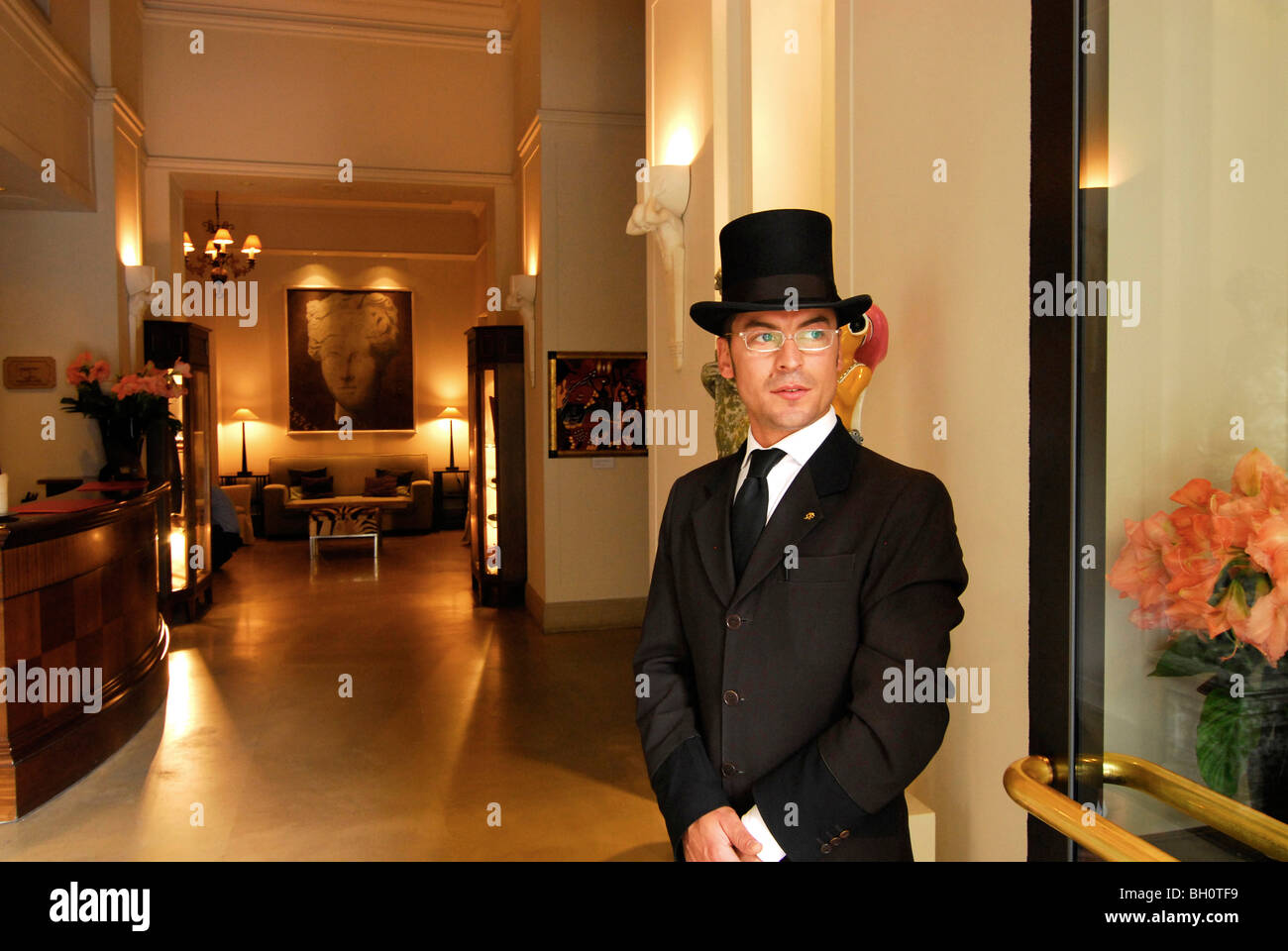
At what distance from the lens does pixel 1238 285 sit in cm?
94

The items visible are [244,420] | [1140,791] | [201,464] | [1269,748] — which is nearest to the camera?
[1269,748]

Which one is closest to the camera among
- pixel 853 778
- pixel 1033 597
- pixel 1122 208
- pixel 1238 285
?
pixel 1238 285

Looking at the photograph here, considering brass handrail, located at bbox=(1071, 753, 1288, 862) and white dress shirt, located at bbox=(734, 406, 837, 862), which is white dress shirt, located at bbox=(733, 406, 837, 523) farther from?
brass handrail, located at bbox=(1071, 753, 1288, 862)

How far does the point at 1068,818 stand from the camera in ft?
3.72

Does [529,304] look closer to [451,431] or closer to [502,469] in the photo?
[502,469]

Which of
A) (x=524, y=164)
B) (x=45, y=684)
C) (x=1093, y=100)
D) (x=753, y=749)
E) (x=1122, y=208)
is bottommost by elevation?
(x=45, y=684)

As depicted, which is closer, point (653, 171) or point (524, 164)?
point (653, 171)

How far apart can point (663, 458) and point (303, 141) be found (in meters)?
5.63

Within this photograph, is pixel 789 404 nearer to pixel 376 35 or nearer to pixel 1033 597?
pixel 1033 597

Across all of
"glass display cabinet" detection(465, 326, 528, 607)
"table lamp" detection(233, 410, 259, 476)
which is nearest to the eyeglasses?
"glass display cabinet" detection(465, 326, 528, 607)

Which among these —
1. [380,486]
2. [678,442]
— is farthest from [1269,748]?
[380,486]

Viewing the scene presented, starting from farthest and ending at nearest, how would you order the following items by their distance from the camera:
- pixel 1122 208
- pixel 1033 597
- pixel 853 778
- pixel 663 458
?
pixel 663 458, pixel 853 778, pixel 1033 597, pixel 1122 208

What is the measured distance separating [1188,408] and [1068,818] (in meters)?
0.51

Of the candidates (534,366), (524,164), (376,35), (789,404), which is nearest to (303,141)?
(376,35)
